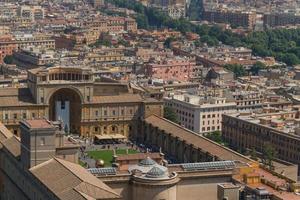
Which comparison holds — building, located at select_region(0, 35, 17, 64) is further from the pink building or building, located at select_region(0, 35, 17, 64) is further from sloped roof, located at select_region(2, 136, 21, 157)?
sloped roof, located at select_region(2, 136, 21, 157)

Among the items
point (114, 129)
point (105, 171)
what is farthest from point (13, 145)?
point (114, 129)

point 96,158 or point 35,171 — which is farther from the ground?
point 35,171

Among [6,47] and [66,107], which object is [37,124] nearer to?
[66,107]

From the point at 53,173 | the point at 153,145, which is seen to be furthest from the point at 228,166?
the point at 153,145

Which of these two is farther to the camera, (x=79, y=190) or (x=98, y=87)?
(x=98, y=87)

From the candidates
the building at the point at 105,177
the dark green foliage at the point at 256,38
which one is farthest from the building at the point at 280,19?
the building at the point at 105,177

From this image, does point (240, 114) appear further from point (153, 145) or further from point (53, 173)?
point (53, 173)
